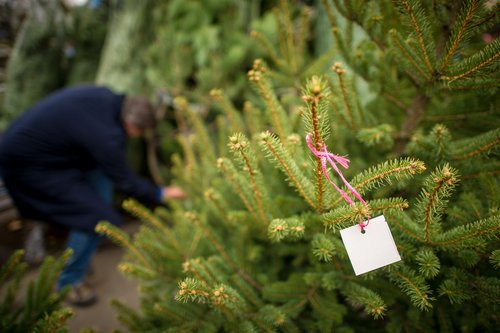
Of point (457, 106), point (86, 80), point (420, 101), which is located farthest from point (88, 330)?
point (86, 80)

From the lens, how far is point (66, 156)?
7.41 ft

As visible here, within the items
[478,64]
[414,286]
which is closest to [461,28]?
[478,64]

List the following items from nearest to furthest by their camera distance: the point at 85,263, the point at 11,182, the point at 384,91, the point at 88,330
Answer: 1. the point at 88,330
2. the point at 384,91
3. the point at 11,182
4. the point at 85,263

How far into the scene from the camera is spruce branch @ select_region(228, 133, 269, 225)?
792mm

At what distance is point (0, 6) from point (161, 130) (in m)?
2.61

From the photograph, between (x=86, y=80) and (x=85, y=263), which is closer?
(x=85, y=263)

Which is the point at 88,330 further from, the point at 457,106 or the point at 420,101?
the point at 457,106

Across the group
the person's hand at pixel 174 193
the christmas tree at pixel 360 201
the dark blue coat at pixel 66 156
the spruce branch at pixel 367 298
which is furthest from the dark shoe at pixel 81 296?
the spruce branch at pixel 367 298

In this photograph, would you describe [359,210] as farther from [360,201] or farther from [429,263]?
[429,263]

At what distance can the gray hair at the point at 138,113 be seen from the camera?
7.39 ft

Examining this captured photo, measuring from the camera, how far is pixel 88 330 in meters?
1.19

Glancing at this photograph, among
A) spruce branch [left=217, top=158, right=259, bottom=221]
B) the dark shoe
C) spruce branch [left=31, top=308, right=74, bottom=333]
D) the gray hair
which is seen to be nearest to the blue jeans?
the dark shoe

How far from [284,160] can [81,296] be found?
2562mm

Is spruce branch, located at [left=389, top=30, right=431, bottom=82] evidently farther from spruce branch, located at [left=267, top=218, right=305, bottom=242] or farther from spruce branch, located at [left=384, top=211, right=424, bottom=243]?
spruce branch, located at [left=267, top=218, right=305, bottom=242]
